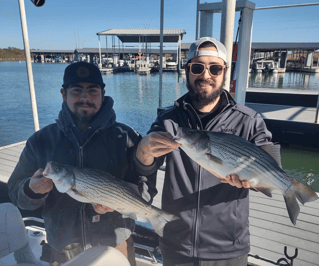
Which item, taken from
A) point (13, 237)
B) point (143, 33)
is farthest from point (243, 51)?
point (143, 33)

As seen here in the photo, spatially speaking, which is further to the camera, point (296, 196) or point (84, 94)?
point (84, 94)

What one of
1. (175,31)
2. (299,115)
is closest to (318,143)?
(299,115)

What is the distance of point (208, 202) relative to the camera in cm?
200

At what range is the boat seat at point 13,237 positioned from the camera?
2.41 meters

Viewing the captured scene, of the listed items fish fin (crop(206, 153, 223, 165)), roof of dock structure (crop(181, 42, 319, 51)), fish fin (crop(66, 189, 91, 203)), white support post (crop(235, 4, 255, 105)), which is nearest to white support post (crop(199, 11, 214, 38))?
white support post (crop(235, 4, 255, 105))

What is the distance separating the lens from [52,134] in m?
2.25

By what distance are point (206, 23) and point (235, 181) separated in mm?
5520

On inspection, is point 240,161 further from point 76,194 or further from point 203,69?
point 76,194

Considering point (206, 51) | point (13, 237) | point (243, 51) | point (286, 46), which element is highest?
point (286, 46)

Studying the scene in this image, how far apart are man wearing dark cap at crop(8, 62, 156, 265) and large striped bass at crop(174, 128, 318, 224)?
2.01 ft

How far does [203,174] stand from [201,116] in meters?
0.50

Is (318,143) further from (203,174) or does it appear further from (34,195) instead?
(34,195)

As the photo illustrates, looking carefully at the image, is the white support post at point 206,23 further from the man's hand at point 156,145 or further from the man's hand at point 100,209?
the man's hand at point 100,209

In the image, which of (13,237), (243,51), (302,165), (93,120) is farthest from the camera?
(302,165)
